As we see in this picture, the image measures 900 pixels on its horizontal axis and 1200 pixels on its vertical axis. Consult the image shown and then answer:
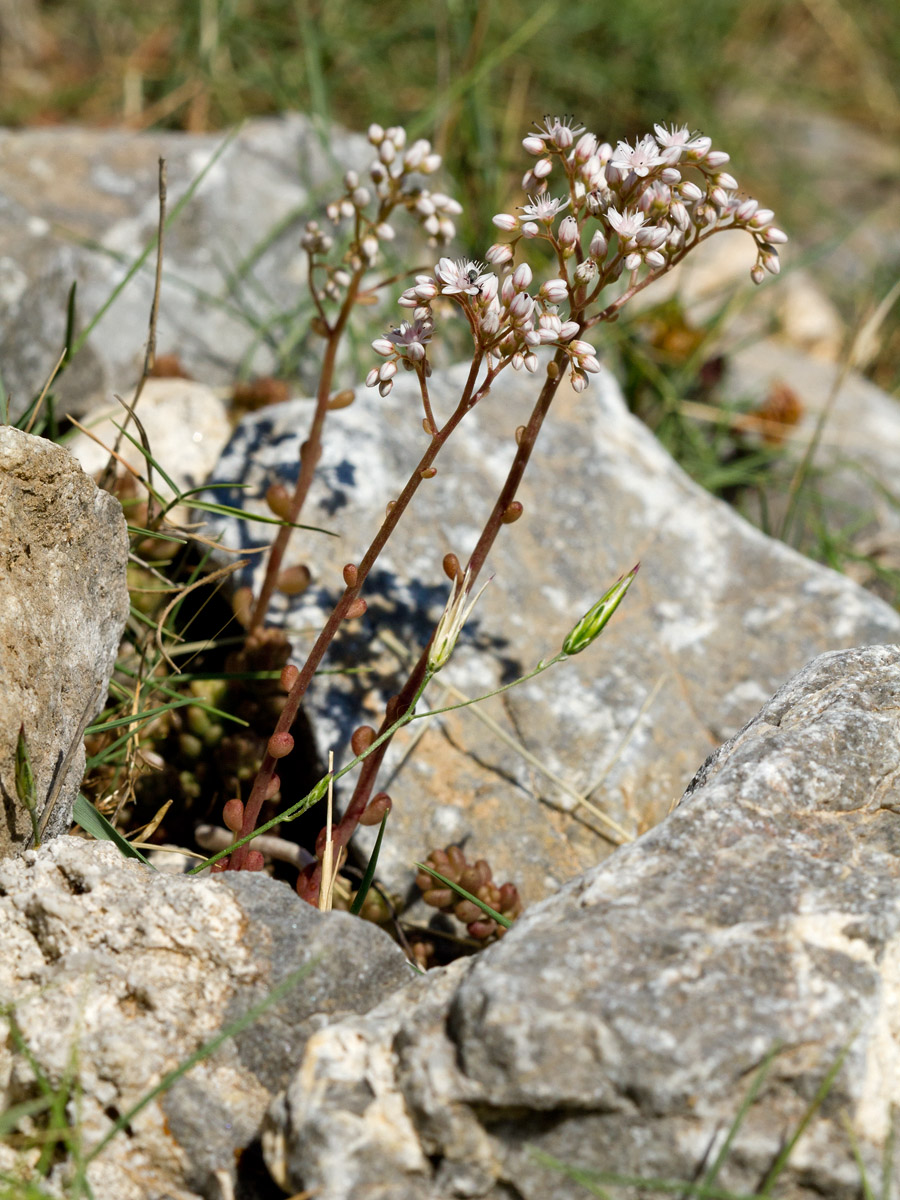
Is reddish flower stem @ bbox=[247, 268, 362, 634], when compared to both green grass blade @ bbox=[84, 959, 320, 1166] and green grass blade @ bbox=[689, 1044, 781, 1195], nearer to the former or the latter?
green grass blade @ bbox=[84, 959, 320, 1166]

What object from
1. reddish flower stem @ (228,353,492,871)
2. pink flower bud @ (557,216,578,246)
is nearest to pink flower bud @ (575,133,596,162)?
pink flower bud @ (557,216,578,246)

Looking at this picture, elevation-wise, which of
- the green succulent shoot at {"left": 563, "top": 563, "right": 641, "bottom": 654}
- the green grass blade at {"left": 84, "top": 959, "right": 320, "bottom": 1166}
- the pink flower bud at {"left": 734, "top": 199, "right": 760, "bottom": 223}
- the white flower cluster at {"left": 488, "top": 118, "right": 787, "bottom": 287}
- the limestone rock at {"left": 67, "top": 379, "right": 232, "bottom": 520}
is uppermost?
the pink flower bud at {"left": 734, "top": 199, "right": 760, "bottom": 223}

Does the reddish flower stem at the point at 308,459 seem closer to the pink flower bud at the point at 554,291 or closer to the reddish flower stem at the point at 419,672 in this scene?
the reddish flower stem at the point at 419,672

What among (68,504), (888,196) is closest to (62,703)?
(68,504)

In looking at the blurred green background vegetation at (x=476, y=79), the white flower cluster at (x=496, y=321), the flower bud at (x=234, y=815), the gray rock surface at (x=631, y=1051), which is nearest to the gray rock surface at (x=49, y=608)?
the flower bud at (x=234, y=815)

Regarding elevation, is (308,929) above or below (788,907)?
below

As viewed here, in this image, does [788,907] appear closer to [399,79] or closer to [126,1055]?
[126,1055]

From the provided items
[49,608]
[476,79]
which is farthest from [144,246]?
[49,608]
